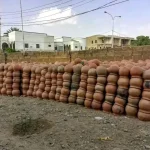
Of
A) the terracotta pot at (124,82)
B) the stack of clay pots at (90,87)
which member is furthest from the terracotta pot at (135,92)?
the stack of clay pots at (90,87)

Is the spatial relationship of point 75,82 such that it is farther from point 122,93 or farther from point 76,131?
point 76,131

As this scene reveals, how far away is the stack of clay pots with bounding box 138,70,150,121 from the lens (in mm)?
4004

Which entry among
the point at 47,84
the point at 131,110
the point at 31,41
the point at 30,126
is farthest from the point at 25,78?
the point at 31,41

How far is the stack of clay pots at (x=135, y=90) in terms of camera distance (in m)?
4.22

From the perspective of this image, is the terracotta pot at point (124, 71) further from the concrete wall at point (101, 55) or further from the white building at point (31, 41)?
the white building at point (31, 41)

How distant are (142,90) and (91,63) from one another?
155cm

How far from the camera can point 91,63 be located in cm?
538

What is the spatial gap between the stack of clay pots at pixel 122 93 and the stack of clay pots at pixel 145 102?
389mm

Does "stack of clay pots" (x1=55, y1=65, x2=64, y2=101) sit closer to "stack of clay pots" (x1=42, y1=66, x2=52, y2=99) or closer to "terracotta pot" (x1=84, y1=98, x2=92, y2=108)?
"stack of clay pots" (x1=42, y1=66, x2=52, y2=99)

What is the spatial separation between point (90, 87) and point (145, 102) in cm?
140

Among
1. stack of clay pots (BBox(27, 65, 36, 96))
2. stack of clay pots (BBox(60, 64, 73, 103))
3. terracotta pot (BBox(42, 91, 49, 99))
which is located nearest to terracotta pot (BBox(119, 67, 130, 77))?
stack of clay pots (BBox(60, 64, 73, 103))

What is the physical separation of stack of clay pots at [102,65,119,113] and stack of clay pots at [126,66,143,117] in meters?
0.42

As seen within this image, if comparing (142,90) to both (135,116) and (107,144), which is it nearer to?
(135,116)

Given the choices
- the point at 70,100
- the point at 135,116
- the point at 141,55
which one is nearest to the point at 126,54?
the point at 141,55
